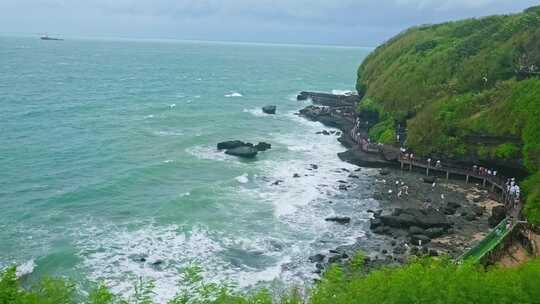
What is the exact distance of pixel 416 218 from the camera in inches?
1967

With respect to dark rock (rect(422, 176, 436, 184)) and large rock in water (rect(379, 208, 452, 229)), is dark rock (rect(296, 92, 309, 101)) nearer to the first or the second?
dark rock (rect(422, 176, 436, 184))

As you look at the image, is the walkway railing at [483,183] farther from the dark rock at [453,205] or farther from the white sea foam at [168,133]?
the white sea foam at [168,133]

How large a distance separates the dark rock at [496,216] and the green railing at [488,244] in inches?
176

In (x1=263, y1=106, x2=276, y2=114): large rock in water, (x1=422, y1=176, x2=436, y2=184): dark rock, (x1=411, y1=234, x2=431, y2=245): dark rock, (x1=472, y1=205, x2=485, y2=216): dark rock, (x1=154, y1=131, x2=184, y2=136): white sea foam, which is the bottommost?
(x1=411, y1=234, x2=431, y2=245): dark rock

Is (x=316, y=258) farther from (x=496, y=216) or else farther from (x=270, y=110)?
(x=270, y=110)

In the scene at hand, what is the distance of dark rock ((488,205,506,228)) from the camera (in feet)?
163

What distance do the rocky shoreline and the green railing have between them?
8.49 ft

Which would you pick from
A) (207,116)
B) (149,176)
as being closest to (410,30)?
(207,116)

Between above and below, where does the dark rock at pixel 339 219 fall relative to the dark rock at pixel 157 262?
above

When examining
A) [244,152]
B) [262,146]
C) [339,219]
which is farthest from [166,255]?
[262,146]

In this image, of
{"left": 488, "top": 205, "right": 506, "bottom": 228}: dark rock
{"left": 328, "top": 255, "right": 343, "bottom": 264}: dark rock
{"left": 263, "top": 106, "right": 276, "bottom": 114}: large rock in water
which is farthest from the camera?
{"left": 263, "top": 106, "right": 276, "bottom": 114}: large rock in water

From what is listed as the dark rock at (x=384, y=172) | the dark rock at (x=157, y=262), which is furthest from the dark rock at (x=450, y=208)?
the dark rock at (x=157, y=262)

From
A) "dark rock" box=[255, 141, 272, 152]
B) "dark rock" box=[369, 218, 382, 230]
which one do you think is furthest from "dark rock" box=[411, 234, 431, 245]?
"dark rock" box=[255, 141, 272, 152]

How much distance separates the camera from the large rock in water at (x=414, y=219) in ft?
162
